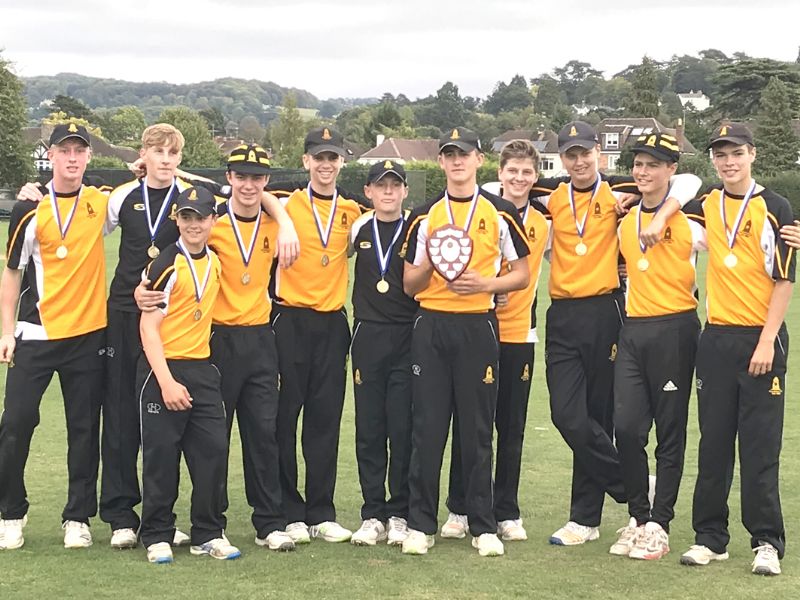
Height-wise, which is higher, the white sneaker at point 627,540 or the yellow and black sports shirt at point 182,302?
the yellow and black sports shirt at point 182,302

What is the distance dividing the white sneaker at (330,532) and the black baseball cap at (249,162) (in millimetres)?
2039

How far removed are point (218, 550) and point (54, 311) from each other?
1.57 meters

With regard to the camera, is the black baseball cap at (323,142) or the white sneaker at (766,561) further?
the black baseball cap at (323,142)

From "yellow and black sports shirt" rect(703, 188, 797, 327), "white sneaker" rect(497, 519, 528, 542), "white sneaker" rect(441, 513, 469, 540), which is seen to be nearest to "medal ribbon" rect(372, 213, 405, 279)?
"white sneaker" rect(441, 513, 469, 540)

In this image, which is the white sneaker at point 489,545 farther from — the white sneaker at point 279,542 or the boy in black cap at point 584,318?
the white sneaker at point 279,542

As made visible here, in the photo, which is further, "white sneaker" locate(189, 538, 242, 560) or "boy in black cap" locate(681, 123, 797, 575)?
"white sneaker" locate(189, 538, 242, 560)

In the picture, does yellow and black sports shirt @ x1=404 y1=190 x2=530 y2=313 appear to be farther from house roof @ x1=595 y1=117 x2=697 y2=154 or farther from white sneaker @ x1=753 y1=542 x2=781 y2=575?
house roof @ x1=595 y1=117 x2=697 y2=154

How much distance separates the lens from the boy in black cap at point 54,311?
20.7 feet

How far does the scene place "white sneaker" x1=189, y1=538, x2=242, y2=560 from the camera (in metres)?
6.16

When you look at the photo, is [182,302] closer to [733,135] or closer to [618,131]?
[733,135]

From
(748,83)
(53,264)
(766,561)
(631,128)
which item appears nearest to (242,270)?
(53,264)

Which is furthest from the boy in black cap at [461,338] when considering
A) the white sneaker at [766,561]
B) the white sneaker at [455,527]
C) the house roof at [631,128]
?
the house roof at [631,128]

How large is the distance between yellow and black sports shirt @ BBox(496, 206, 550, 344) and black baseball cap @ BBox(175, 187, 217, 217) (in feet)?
5.70

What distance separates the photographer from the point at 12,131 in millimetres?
66125
